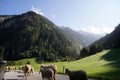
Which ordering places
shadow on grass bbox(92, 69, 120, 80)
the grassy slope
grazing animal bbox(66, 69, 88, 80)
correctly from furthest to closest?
the grassy slope < shadow on grass bbox(92, 69, 120, 80) < grazing animal bbox(66, 69, 88, 80)

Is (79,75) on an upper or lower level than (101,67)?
lower

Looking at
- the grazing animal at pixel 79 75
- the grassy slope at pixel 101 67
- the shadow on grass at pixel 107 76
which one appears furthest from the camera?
the grassy slope at pixel 101 67

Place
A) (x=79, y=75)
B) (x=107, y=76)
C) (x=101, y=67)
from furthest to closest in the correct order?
(x=101, y=67) → (x=107, y=76) → (x=79, y=75)

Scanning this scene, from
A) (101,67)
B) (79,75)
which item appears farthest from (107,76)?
(101,67)

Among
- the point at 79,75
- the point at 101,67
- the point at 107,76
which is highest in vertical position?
the point at 101,67

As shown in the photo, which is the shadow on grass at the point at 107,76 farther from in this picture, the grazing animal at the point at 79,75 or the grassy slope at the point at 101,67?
the grazing animal at the point at 79,75

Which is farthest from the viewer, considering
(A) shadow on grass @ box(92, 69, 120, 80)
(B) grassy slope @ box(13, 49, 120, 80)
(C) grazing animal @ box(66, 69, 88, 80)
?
(B) grassy slope @ box(13, 49, 120, 80)

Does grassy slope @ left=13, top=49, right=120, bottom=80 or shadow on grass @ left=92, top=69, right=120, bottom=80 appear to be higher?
grassy slope @ left=13, top=49, right=120, bottom=80

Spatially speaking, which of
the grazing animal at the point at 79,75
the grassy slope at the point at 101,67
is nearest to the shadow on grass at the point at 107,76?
the grassy slope at the point at 101,67

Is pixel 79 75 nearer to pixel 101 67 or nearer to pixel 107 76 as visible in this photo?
pixel 107 76

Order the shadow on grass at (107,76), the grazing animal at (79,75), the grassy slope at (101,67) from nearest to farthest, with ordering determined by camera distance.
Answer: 1. the grazing animal at (79,75)
2. the shadow on grass at (107,76)
3. the grassy slope at (101,67)

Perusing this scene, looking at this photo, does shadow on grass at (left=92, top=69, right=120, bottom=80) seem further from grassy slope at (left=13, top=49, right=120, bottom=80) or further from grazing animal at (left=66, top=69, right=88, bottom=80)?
grazing animal at (left=66, top=69, right=88, bottom=80)

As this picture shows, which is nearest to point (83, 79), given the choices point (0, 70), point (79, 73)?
point (79, 73)

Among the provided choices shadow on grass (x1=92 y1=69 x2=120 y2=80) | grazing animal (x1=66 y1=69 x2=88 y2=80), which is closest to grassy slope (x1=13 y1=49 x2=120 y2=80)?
shadow on grass (x1=92 y1=69 x2=120 y2=80)
